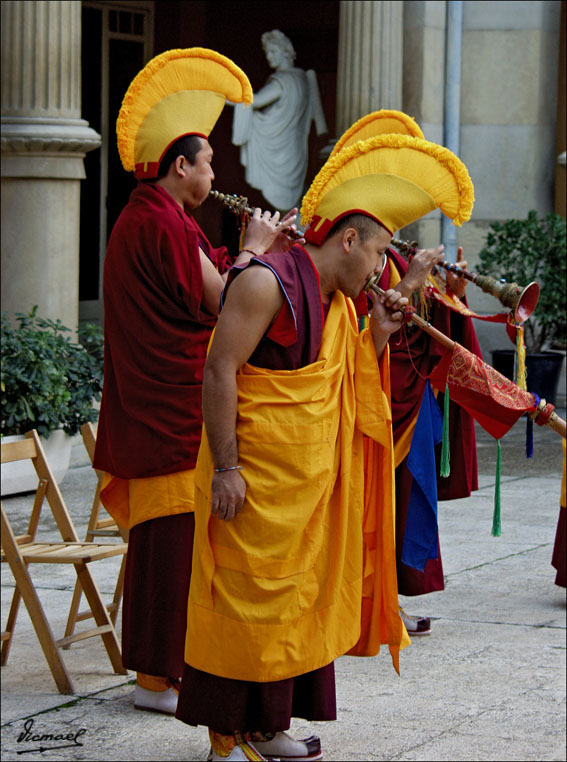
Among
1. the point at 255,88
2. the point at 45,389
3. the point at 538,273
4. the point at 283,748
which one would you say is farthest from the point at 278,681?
the point at 255,88

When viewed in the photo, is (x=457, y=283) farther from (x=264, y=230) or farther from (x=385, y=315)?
(x=385, y=315)

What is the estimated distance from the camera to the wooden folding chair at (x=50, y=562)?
5.26 metres

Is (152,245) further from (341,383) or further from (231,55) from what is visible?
(231,55)

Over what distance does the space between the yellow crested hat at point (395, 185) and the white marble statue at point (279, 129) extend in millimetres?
9041

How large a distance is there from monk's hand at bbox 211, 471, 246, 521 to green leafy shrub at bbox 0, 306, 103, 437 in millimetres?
4727

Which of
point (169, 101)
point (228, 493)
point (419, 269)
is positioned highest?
point (169, 101)

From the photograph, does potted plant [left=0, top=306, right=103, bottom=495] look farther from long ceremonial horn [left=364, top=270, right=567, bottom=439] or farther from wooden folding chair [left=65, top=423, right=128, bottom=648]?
long ceremonial horn [left=364, top=270, right=567, bottom=439]

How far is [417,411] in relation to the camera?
5.73 meters

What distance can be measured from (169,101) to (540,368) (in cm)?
798

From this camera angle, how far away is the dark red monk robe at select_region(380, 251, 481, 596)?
18.8 ft

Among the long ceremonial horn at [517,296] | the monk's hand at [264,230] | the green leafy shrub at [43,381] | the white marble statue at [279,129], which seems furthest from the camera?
the white marble statue at [279,129]

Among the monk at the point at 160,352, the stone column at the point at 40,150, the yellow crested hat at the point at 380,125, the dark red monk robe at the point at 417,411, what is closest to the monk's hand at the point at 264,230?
the monk at the point at 160,352

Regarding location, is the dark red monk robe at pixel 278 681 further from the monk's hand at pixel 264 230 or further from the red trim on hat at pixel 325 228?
the monk's hand at pixel 264 230

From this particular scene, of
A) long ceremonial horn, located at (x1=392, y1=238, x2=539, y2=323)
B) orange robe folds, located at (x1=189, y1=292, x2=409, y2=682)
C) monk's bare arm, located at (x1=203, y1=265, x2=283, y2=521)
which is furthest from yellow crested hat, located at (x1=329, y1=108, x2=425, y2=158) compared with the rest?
monk's bare arm, located at (x1=203, y1=265, x2=283, y2=521)
